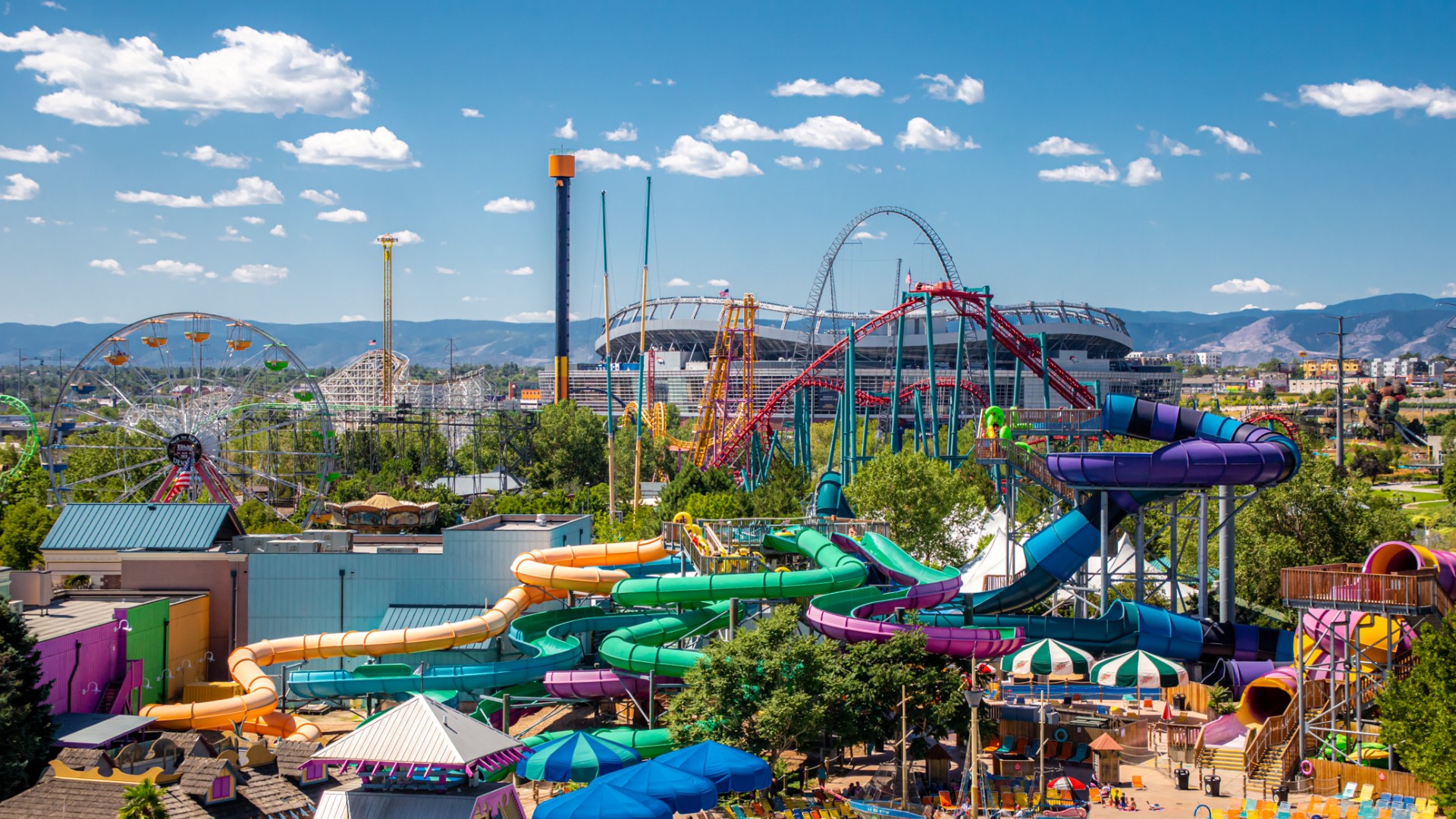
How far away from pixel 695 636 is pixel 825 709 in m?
8.09

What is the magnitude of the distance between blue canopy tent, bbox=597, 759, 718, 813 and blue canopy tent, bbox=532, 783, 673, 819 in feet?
1.15

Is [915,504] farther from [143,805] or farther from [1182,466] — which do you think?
[143,805]

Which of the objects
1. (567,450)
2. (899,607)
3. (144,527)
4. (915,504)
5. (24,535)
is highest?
(144,527)

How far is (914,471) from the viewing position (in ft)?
179

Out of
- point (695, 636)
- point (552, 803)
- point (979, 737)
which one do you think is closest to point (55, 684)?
point (552, 803)

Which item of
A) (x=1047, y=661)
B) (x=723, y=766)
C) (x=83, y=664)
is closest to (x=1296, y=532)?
(x=1047, y=661)

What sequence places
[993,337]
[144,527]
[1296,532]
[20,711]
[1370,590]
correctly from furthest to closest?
[993,337]
[1296,532]
[144,527]
[1370,590]
[20,711]

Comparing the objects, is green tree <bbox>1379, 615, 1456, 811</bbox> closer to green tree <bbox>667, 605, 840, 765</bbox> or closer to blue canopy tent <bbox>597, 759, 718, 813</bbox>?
green tree <bbox>667, 605, 840, 765</bbox>

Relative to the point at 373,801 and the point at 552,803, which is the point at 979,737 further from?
the point at 373,801

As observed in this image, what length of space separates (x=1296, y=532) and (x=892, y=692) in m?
26.4

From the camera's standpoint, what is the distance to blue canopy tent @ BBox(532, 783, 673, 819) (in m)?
22.4

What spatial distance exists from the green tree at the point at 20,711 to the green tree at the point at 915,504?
3321 centimetres

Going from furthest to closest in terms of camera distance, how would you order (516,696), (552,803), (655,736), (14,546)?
(14,546) → (516,696) → (655,736) → (552,803)

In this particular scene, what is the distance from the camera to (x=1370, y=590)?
2795cm
